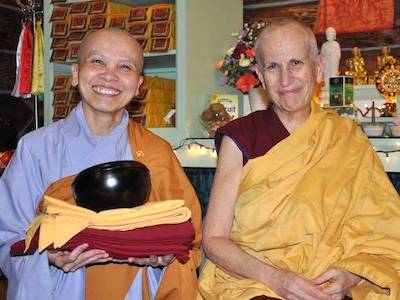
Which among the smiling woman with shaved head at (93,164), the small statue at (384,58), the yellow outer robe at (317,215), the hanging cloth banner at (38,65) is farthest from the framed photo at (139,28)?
the yellow outer robe at (317,215)

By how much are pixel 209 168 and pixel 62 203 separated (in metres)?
1.44

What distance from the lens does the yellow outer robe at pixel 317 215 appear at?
154cm

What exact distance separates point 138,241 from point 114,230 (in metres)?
0.06

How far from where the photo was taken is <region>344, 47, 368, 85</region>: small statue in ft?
9.57

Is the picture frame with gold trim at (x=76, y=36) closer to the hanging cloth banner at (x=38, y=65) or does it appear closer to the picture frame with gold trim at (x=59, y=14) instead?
the picture frame with gold trim at (x=59, y=14)

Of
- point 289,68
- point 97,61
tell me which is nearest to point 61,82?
point 97,61

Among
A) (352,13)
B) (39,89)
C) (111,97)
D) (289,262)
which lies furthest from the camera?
(39,89)

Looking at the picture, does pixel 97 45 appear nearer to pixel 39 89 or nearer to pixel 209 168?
pixel 209 168

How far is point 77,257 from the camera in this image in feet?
4.73

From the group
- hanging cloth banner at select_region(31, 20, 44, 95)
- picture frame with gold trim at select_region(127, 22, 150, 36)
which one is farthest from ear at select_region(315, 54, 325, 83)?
hanging cloth banner at select_region(31, 20, 44, 95)

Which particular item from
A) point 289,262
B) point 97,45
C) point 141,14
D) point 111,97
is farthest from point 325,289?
point 141,14

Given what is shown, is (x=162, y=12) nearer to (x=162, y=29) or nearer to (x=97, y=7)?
(x=162, y=29)

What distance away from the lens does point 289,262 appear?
1.54 meters

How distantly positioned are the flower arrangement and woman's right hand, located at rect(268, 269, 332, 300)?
1.49 m
